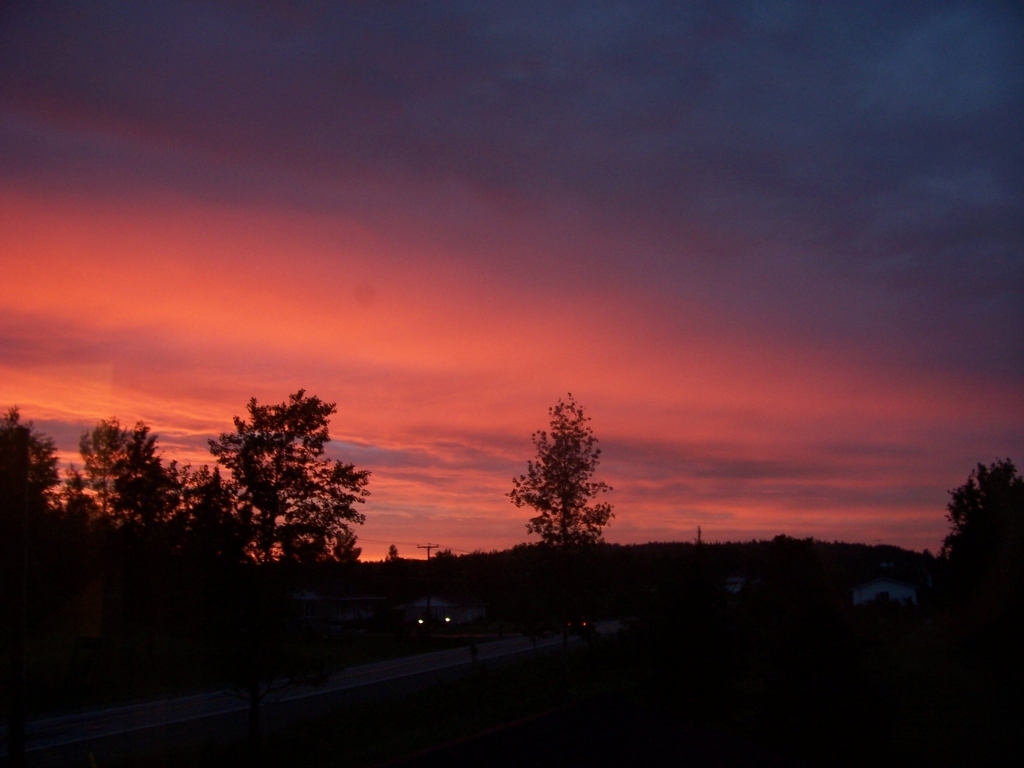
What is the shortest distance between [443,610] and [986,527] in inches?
3437

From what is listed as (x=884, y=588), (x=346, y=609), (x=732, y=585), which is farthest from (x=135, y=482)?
(x=884, y=588)

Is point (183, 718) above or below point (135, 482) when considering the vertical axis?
below

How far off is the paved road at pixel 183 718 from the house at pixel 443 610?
5991cm

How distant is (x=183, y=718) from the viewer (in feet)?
105

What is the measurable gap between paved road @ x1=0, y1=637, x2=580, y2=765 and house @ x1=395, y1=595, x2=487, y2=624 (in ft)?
197

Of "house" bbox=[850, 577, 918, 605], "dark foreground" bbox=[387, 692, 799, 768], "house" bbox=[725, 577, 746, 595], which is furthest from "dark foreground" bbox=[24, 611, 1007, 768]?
"house" bbox=[850, 577, 918, 605]

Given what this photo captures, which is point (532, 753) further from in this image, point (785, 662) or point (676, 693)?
point (676, 693)

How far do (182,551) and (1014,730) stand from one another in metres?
23.2

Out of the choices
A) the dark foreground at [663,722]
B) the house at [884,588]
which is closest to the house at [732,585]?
the dark foreground at [663,722]

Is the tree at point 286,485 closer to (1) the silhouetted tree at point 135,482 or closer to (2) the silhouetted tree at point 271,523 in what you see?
(2) the silhouetted tree at point 271,523

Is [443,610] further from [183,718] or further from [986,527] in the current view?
[986,527]

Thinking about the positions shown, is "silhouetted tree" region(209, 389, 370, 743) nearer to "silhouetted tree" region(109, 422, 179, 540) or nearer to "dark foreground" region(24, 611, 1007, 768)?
"dark foreground" region(24, 611, 1007, 768)

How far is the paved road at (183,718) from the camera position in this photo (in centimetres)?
2502

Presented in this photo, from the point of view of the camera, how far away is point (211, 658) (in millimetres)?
19578
